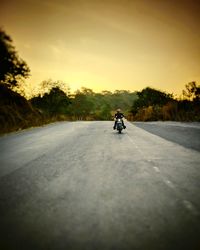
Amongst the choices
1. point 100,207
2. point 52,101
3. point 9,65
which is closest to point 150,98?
point 52,101

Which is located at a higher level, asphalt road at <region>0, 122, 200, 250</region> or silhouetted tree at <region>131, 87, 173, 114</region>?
silhouetted tree at <region>131, 87, 173, 114</region>

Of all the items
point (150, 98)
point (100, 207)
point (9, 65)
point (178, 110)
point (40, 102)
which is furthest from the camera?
point (150, 98)

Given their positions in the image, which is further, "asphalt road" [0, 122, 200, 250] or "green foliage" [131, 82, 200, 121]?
"green foliage" [131, 82, 200, 121]

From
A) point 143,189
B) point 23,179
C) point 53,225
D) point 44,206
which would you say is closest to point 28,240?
point 53,225

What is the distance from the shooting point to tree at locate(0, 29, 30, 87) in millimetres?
24388

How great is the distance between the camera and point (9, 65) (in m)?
29.1

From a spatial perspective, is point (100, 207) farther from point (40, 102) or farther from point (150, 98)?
point (150, 98)

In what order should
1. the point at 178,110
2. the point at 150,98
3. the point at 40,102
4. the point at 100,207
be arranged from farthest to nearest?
the point at 150,98 → the point at 40,102 → the point at 178,110 → the point at 100,207

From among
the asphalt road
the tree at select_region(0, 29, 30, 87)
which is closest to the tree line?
the tree at select_region(0, 29, 30, 87)

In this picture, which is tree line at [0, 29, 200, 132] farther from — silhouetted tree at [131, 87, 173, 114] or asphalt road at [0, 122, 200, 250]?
asphalt road at [0, 122, 200, 250]

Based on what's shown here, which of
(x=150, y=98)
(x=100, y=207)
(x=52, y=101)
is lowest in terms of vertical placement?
(x=100, y=207)

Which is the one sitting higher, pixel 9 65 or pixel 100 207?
pixel 9 65

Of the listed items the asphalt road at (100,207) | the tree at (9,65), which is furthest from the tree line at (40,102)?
the asphalt road at (100,207)

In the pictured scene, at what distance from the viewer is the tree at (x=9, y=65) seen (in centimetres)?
2439
